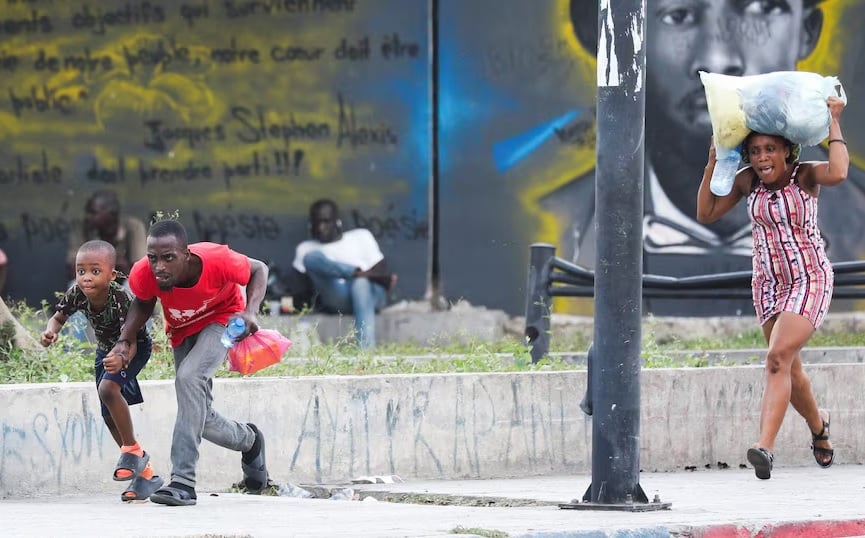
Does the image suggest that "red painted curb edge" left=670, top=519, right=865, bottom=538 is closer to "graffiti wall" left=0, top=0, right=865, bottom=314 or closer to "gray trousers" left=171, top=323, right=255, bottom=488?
"gray trousers" left=171, top=323, right=255, bottom=488

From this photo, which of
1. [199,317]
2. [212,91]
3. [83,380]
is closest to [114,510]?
[199,317]

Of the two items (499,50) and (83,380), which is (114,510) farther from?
(499,50)

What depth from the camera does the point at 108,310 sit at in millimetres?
7703

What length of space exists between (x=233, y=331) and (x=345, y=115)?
7615 millimetres

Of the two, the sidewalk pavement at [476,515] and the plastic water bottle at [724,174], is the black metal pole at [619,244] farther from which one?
the plastic water bottle at [724,174]

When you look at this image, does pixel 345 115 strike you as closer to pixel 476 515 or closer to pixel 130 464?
pixel 130 464

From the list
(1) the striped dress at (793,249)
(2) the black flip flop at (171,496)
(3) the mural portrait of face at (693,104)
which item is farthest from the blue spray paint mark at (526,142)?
(2) the black flip flop at (171,496)

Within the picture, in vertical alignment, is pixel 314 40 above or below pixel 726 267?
above

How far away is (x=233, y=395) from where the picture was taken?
8539 mm

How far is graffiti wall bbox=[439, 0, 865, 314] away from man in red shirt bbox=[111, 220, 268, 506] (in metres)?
7.24

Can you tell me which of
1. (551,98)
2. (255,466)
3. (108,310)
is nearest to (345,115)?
(551,98)

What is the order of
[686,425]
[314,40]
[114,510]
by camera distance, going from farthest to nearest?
[314,40]
[686,425]
[114,510]

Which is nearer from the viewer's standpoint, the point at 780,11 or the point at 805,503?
the point at 805,503

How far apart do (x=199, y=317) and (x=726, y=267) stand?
27.5 ft
